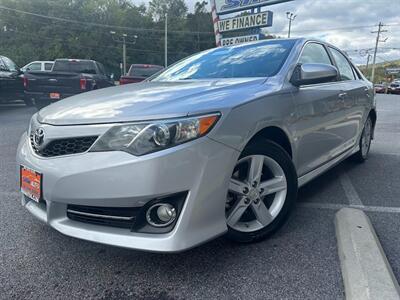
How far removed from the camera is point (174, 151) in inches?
75.3

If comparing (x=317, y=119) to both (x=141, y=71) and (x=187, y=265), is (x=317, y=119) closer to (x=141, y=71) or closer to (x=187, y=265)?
(x=187, y=265)

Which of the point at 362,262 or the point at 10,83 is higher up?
the point at 10,83

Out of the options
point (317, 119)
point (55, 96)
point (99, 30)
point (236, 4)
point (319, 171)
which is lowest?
point (319, 171)

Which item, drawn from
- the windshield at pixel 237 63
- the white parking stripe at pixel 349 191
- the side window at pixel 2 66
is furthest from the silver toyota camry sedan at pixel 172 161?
the side window at pixel 2 66

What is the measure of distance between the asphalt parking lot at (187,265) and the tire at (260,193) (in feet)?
0.45

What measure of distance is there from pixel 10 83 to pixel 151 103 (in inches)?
397

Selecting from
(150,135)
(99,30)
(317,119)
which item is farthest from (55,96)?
(99,30)

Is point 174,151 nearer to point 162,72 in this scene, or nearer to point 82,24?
point 162,72

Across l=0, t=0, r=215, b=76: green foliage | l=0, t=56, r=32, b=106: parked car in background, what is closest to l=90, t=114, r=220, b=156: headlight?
l=0, t=56, r=32, b=106: parked car in background

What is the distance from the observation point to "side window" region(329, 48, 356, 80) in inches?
158

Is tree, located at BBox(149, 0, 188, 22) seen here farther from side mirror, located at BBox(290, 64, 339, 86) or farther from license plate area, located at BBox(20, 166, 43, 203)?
license plate area, located at BBox(20, 166, 43, 203)

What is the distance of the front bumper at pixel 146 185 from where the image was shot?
6.23 ft

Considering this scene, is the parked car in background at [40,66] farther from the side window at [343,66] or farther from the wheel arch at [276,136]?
the wheel arch at [276,136]

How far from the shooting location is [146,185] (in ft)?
6.20
